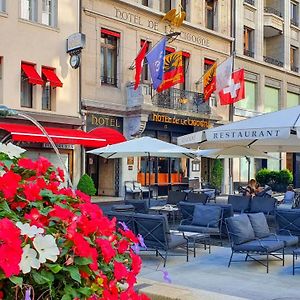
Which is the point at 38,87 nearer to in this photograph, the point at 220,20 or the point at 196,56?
the point at 196,56

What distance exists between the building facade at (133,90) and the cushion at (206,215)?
34.8 feet

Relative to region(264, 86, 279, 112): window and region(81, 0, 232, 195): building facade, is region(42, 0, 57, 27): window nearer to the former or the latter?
region(81, 0, 232, 195): building facade

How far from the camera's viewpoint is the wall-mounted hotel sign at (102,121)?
20.4 meters

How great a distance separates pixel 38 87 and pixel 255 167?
16.5m

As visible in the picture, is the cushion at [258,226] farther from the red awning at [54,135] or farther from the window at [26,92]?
the window at [26,92]

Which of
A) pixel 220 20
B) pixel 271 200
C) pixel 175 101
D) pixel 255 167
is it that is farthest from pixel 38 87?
pixel 255 167

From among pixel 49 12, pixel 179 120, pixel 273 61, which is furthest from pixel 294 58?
pixel 49 12

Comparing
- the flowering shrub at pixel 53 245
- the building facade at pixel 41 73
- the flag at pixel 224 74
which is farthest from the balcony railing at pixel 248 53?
the flowering shrub at pixel 53 245

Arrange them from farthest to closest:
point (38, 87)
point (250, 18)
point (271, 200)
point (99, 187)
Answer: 1. point (250, 18)
2. point (99, 187)
3. point (38, 87)
4. point (271, 200)

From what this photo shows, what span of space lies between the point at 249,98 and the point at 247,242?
2241 cm

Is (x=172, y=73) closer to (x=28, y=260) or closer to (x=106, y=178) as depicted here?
(x=106, y=178)

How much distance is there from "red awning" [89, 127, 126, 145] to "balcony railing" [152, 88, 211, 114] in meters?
2.75

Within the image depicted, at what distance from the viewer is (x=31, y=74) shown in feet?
57.8

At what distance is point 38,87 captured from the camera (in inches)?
720
